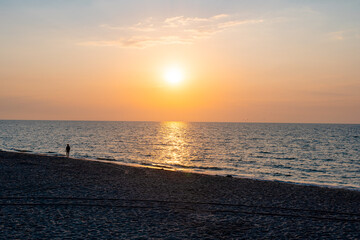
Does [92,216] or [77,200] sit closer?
[92,216]

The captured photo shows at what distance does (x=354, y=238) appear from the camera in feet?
40.9

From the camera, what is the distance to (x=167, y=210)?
52.7ft

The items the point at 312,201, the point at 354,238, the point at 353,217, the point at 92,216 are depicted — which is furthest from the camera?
the point at 312,201

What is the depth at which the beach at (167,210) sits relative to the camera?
497 inches

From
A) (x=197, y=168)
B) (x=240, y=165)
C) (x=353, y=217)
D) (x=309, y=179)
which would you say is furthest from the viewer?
(x=240, y=165)

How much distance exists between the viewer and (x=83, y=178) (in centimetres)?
2544

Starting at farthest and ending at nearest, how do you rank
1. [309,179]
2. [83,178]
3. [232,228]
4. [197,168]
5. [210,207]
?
[197,168], [309,179], [83,178], [210,207], [232,228]

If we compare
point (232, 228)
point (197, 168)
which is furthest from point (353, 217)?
point (197, 168)

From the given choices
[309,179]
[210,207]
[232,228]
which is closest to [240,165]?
[309,179]

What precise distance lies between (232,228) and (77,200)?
8812 mm

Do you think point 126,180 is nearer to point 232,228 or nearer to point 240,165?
point 232,228

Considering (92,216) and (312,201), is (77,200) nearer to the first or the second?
(92,216)

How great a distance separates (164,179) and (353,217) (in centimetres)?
1478

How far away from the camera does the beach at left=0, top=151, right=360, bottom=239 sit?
12.6m
